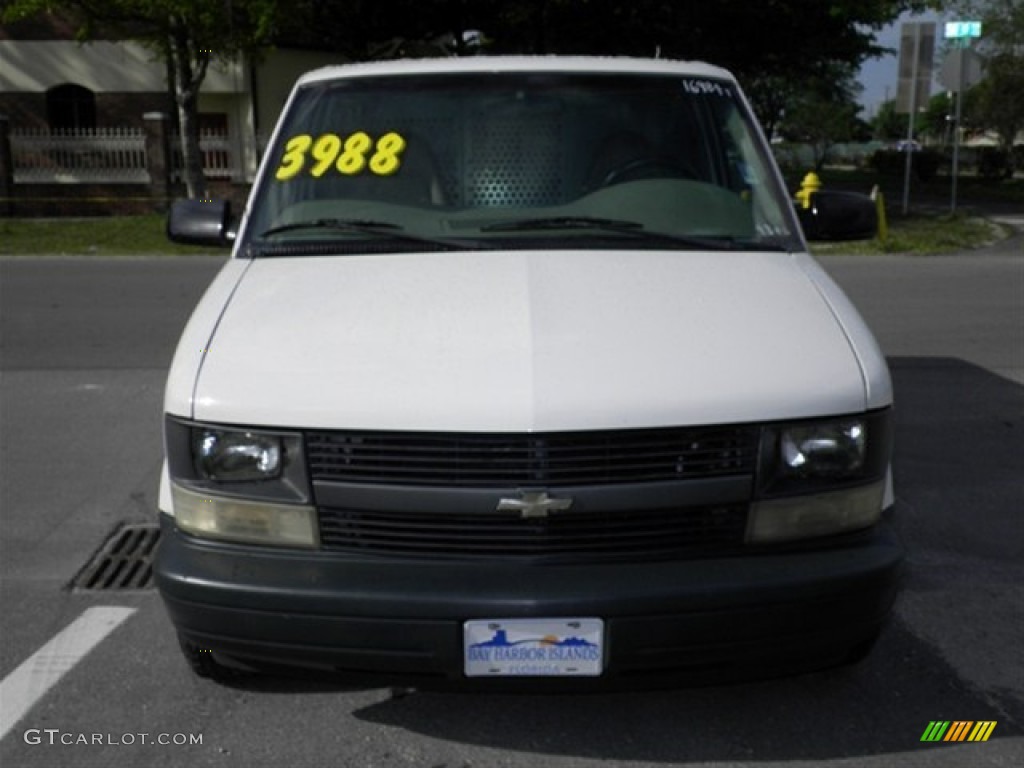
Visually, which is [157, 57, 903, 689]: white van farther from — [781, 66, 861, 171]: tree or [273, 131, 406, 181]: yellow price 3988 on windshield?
[781, 66, 861, 171]: tree

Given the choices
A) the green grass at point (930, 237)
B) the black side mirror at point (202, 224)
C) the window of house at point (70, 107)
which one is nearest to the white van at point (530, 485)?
the black side mirror at point (202, 224)

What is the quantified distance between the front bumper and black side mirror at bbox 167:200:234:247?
6.43 feet

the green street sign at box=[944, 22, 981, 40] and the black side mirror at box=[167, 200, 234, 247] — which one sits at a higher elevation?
the green street sign at box=[944, 22, 981, 40]

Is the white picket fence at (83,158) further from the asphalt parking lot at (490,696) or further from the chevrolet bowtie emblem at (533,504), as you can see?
the chevrolet bowtie emblem at (533,504)

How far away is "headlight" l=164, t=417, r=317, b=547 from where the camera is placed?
9.55 ft

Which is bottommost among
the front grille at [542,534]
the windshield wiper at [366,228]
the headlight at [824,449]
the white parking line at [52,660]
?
the white parking line at [52,660]

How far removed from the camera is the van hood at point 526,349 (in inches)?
111

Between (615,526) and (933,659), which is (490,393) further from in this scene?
(933,659)

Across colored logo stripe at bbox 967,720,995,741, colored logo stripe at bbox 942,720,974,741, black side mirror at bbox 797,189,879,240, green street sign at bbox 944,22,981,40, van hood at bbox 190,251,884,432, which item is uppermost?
green street sign at bbox 944,22,981,40

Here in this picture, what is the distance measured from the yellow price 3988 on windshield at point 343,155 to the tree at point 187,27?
546 inches

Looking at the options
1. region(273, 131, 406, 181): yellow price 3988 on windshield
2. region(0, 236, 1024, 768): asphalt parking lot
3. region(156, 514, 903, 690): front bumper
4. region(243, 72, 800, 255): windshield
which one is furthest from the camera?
region(273, 131, 406, 181): yellow price 3988 on windshield

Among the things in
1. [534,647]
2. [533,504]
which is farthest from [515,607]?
[533,504]

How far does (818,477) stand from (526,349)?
850 mm

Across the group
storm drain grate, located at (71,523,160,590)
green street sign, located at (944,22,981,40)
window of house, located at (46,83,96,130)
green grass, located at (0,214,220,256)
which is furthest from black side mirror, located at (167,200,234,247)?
window of house, located at (46,83,96,130)
